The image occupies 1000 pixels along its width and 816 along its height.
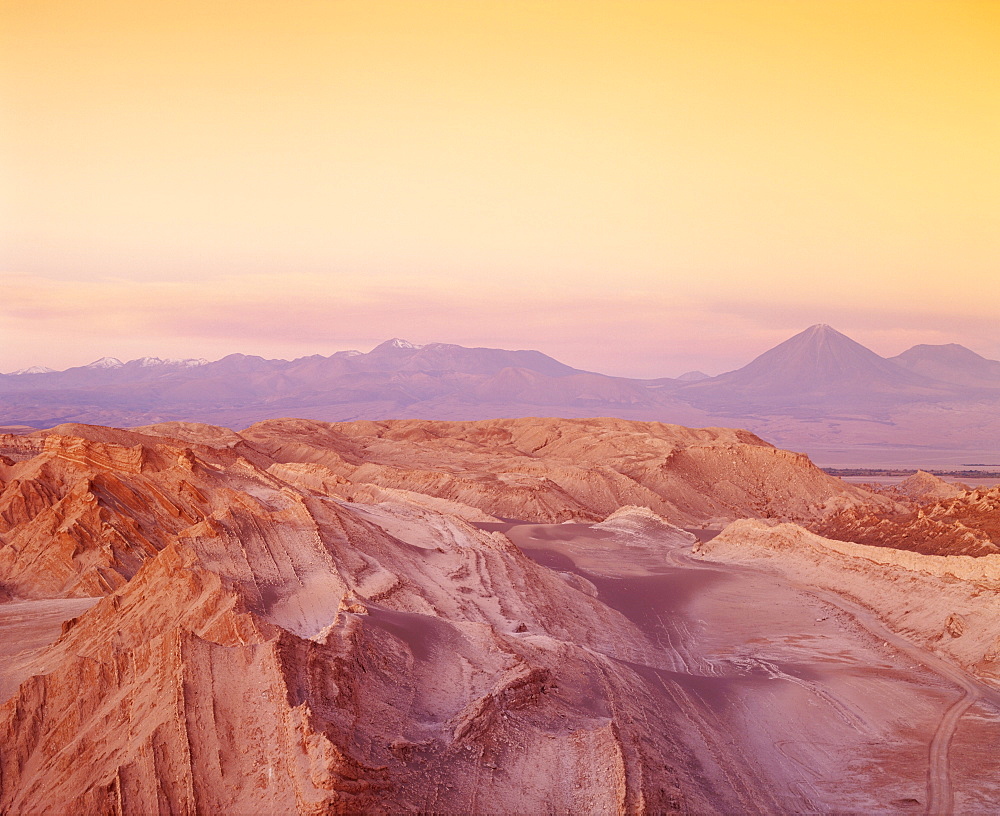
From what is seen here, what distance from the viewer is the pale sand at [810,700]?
38.7 feet

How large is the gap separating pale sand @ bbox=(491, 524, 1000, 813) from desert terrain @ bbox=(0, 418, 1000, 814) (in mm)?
70

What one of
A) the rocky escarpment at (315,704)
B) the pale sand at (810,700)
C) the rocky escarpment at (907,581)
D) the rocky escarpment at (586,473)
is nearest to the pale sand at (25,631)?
the rocky escarpment at (315,704)

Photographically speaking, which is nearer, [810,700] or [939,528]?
[810,700]

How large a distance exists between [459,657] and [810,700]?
7219 millimetres

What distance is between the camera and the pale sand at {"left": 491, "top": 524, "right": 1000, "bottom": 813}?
464 inches

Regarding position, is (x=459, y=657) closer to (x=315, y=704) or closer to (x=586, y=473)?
(x=315, y=704)

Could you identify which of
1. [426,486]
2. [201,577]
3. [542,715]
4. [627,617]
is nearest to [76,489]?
[201,577]

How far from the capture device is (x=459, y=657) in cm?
1282

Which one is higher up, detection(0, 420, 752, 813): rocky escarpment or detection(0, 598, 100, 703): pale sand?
detection(0, 420, 752, 813): rocky escarpment

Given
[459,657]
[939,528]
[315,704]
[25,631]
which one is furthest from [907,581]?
[25,631]

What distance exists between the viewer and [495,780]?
949 cm

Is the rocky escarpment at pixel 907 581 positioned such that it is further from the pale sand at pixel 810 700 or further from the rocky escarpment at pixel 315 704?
the rocky escarpment at pixel 315 704

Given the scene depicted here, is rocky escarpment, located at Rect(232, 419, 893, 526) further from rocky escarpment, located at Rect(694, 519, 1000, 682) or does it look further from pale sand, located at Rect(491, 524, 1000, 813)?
pale sand, located at Rect(491, 524, 1000, 813)

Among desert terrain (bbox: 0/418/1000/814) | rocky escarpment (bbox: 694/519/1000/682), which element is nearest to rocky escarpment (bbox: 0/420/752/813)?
desert terrain (bbox: 0/418/1000/814)
